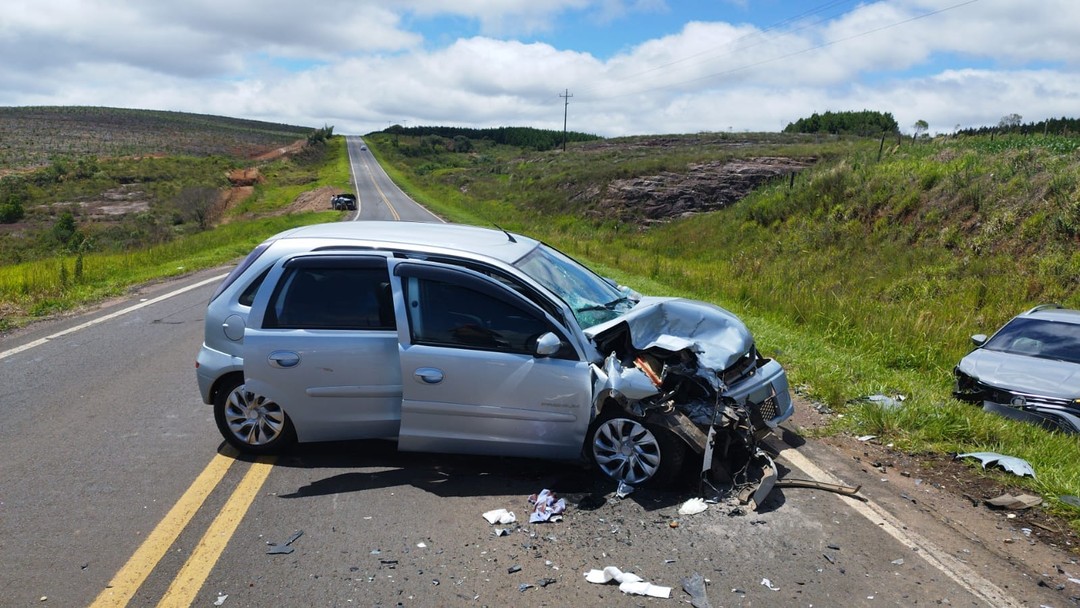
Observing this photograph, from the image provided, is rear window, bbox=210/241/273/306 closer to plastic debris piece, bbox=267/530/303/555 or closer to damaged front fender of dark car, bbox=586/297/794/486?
plastic debris piece, bbox=267/530/303/555

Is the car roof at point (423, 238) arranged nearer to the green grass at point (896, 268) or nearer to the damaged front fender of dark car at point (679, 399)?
the damaged front fender of dark car at point (679, 399)

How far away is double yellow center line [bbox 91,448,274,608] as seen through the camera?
12.2ft

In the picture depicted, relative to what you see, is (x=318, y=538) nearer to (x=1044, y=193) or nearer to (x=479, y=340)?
(x=479, y=340)

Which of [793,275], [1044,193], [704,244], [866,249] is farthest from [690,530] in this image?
[704,244]

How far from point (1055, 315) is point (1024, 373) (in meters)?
1.93

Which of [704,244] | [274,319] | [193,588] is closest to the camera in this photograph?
[193,588]

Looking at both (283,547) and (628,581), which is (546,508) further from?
(283,547)

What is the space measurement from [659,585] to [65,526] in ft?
11.5

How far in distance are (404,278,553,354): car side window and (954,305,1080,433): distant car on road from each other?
571 centimetres

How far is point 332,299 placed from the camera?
549 cm

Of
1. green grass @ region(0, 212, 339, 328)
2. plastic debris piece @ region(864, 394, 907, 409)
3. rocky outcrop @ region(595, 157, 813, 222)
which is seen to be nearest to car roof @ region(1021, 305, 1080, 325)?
plastic debris piece @ region(864, 394, 907, 409)

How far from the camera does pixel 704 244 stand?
3159 cm

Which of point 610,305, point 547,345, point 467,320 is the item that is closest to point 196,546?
point 467,320

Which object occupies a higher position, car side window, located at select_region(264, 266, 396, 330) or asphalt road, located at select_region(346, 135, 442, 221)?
car side window, located at select_region(264, 266, 396, 330)
